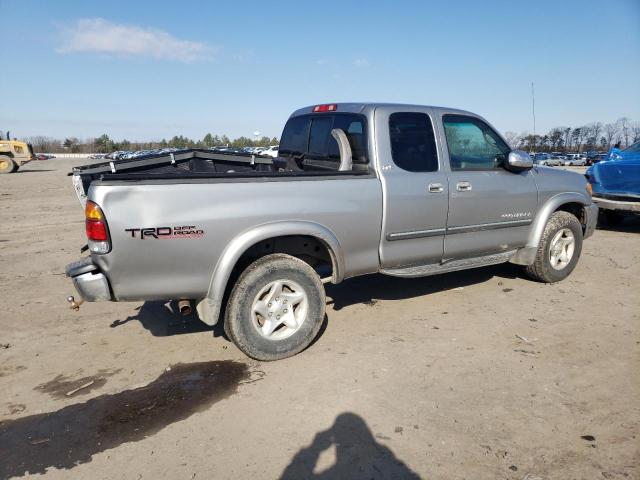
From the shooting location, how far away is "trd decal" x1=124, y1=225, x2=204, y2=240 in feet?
9.98

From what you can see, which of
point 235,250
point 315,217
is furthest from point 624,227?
point 235,250

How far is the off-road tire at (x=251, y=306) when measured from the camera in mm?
3426

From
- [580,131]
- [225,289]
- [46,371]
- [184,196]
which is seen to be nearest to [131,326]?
[46,371]

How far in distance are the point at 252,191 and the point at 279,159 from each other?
202cm

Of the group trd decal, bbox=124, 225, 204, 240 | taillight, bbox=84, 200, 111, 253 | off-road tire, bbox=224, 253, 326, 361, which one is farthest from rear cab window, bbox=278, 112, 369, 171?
taillight, bbox=84, 200, 111, 253

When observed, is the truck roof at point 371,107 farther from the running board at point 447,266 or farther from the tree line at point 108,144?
the tree line at point 108,144

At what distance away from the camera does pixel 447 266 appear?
14.8 feet

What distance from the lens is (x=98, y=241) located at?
305 cm

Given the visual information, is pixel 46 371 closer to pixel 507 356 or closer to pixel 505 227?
pixel 507 356

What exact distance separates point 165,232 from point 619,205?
7.73 meters

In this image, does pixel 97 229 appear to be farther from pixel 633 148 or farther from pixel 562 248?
pixel 633 148

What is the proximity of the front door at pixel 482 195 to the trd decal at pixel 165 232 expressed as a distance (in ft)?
7.96

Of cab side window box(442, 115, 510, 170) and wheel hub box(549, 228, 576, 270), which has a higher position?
cab side window box(442, 115, 510, 170)

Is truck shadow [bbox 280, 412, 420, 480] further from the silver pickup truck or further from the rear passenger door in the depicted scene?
the rear passenger door
